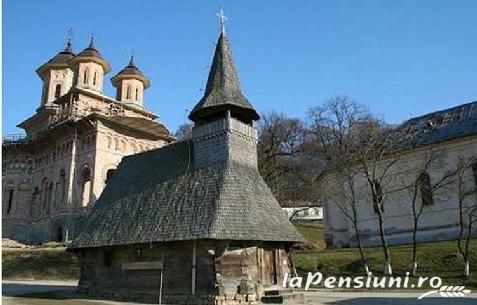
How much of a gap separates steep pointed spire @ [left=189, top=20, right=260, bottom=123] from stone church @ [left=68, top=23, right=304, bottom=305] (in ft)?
0.18

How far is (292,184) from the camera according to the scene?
44.3 meters

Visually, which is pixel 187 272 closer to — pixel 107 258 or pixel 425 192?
pixel 107 258

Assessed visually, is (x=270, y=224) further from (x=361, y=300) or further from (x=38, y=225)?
(x=38, y=225)

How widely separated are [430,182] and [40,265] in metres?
28.6

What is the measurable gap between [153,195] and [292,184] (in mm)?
25670

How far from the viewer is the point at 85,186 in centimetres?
4450

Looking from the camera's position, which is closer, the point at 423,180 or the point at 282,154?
the point at 423,180

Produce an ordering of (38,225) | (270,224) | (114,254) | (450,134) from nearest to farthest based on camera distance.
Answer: (270,224) → (114,254) → (450,134) → (38,225)

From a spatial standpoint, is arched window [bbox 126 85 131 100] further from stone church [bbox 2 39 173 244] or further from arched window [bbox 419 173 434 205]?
arched window [bbox 419 173 434 205]

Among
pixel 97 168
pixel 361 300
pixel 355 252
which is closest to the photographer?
pixel 361 300

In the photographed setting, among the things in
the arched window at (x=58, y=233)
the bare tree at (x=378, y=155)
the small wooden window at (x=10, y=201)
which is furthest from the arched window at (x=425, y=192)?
the small wooden window at (x=10, y=201)

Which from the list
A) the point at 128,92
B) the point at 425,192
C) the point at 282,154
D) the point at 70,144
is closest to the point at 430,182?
the point at 425,192

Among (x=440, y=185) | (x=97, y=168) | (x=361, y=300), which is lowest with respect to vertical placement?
(x=361, y=300)

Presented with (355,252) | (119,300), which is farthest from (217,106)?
(355,252)
